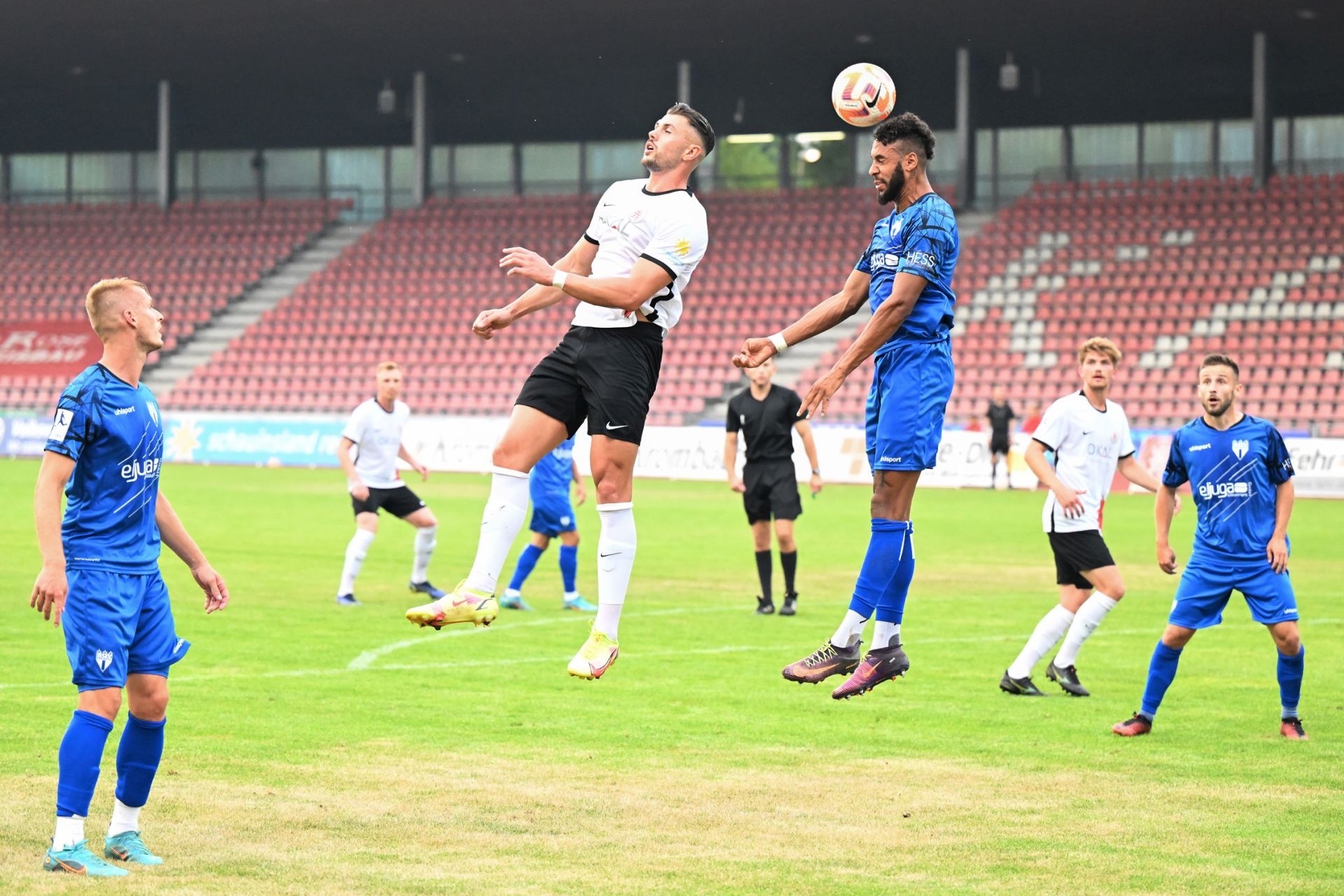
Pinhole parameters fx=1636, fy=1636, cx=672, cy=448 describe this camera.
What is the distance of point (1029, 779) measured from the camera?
8320mm

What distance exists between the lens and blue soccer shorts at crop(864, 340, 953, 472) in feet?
23.6

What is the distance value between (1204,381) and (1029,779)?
2.75m

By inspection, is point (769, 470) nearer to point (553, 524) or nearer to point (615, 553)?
point (553, 524)

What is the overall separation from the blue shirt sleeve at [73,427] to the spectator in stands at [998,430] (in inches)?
969

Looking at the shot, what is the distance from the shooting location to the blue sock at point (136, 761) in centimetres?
663

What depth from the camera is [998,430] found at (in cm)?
3025

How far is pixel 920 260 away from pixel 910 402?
2.05 feet

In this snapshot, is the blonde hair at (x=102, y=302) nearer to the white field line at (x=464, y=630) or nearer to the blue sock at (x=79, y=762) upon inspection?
the blue sock at (x=79, y=762)

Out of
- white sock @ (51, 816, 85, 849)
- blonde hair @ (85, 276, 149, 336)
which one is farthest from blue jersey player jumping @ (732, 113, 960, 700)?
white sock @ (51, 816, 85, 849)

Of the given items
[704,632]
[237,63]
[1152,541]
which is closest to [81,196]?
[237,63]

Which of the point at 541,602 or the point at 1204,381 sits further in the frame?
the point at 541,602

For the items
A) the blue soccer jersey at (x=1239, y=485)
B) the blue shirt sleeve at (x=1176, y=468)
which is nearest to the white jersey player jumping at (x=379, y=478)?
the blue shirt sleeve at (x=1176, y=468)

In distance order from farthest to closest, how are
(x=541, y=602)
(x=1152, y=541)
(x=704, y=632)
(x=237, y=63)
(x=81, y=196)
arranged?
(x=81, y=196) < (x=237, y=63) < (x=1152, y=541) < (x=541, y=602) < (x=704, y=632)

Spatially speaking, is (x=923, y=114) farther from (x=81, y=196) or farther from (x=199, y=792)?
(x=199, y=792)
